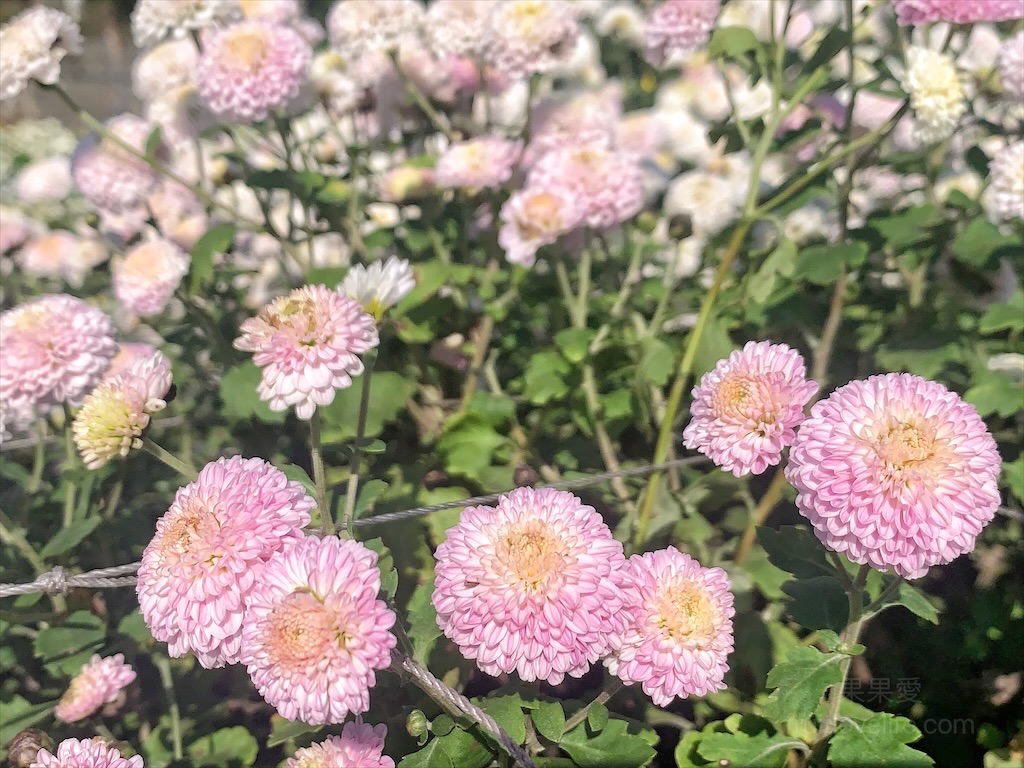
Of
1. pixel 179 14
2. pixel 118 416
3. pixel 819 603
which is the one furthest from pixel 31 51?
pixel 819 603

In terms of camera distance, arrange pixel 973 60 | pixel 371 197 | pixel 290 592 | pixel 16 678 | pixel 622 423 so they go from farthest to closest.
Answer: pixel 973 60, pixel 371 197, pixel 622 423, pixel 16 678, pixel 290 592

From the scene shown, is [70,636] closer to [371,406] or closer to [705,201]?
[371,406]

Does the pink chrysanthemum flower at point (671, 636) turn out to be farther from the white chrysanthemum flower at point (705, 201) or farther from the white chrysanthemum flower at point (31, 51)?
the white chrysanthemum flower at point (31, 51)

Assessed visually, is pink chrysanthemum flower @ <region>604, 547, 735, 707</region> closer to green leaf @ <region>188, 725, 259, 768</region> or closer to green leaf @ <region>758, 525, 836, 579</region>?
green leaf @ <region>758, 525, 836, 579</region>

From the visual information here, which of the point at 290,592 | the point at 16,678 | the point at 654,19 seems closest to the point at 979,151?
the point at 654,19

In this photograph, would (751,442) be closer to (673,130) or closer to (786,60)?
(786,60)

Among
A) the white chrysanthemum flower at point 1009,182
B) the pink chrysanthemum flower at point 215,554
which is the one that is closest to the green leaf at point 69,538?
the pink chrysanthemum flower at point 215,554

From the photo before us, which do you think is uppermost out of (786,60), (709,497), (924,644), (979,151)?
(786,60)
